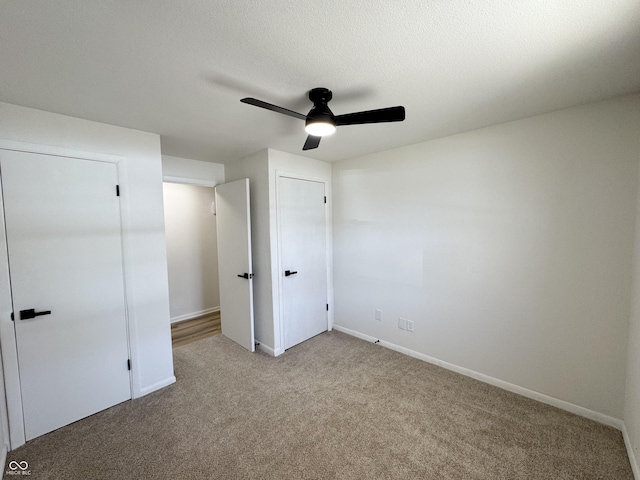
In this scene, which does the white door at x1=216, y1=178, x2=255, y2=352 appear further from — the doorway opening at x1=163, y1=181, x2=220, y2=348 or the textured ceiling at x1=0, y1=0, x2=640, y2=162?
the textured ceiling at x1=0, y1=0, x2=640, y2=162

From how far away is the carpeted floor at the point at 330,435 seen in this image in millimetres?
1608

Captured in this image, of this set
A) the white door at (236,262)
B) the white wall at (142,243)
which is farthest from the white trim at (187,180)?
the white wall at (142,243)

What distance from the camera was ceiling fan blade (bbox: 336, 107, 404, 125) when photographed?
149cm

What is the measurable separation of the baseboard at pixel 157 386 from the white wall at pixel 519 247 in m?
2.31

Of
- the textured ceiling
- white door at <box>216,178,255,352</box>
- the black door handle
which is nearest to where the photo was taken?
the textured ceiling

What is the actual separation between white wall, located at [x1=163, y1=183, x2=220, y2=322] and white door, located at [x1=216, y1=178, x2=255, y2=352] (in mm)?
1128

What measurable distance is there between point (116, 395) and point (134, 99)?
7.71 ft

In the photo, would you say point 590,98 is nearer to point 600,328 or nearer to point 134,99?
point 600,328

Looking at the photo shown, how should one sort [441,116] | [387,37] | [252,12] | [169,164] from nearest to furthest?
1. [252,12]
2. [387,37]
3. [441,116]
4. [169,164]

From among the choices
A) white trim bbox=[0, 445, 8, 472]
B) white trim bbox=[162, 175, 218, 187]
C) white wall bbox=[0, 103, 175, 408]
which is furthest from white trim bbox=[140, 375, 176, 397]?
white trim bbox=[162, 175, 218, 187]

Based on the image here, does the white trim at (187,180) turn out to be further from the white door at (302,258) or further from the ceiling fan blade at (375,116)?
the ceiling fan blade at (375,116)

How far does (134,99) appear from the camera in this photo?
5.69 ft

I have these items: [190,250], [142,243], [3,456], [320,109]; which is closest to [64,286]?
[142,243]

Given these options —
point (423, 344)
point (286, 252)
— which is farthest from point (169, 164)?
point (423, 344)
